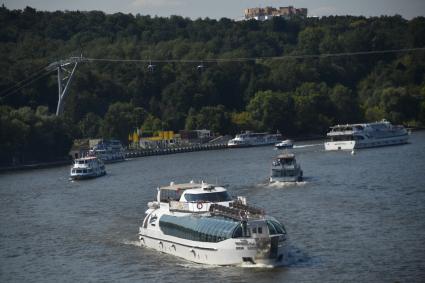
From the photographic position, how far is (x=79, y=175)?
94.9 m

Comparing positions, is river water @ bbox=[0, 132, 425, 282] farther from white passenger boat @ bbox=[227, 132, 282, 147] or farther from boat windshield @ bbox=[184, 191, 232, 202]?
white passenger boat @ bbox=[227, 132, 282, 147]

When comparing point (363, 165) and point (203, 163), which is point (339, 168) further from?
point (203, 163)

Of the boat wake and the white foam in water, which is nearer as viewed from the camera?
the white foam in water

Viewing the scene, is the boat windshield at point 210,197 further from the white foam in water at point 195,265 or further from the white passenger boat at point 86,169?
the white passenger boat at point 86,169

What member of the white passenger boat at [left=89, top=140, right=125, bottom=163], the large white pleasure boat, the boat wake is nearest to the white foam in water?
the boat wake

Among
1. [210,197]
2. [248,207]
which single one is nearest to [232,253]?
[248,207]

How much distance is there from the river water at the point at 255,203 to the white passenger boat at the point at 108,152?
19620 millimetres

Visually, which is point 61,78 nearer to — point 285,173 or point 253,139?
point 253,139

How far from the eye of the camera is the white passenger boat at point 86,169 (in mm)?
95062

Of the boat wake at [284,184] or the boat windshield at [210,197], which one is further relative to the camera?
the boat wake at [284,184]

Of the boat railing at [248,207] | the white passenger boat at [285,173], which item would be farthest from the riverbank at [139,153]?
the boat railing at [248,207]

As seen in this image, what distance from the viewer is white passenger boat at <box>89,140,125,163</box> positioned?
121219 mm

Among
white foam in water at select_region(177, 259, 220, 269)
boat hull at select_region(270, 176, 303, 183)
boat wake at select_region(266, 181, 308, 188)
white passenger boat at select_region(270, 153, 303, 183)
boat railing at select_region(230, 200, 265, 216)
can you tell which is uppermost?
boat railing at select_region(230, 200, 265, 216)

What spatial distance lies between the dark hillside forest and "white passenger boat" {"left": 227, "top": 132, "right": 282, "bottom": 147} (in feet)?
27.5
